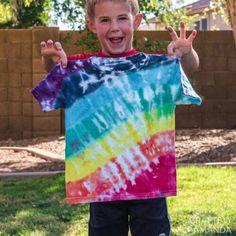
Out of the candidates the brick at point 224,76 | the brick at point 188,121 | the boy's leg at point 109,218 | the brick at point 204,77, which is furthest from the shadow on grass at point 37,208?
the brick at point 224,76

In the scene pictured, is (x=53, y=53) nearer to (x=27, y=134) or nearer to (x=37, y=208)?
(x=37, y=208)

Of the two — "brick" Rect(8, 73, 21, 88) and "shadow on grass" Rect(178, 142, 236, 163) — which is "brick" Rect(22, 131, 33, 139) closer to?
"brick" Rect(8, 73, 21, 88)

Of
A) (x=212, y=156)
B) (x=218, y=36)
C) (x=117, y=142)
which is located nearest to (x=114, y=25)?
(x=117, y=142)

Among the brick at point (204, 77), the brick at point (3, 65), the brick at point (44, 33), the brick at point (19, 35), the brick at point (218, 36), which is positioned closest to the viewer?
the brick at point (44, 33)

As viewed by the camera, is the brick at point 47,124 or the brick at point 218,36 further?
the brick at point 218,36

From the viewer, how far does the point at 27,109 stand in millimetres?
10859

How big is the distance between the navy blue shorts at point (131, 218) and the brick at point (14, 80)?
8.03m

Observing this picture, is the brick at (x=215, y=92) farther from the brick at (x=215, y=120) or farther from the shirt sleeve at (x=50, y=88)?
the shirt sleeve at (x=50, y=88)

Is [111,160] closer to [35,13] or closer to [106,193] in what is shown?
[106,193]

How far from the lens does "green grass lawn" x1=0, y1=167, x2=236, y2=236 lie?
4.71 m

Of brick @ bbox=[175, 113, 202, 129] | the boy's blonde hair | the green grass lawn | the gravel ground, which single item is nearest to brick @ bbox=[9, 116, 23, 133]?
the gravel ground

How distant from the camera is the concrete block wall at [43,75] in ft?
35.0

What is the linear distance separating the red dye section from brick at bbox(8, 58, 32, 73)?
806cm

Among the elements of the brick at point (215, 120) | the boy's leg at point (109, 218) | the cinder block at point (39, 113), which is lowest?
the brick at point (215, 120)
